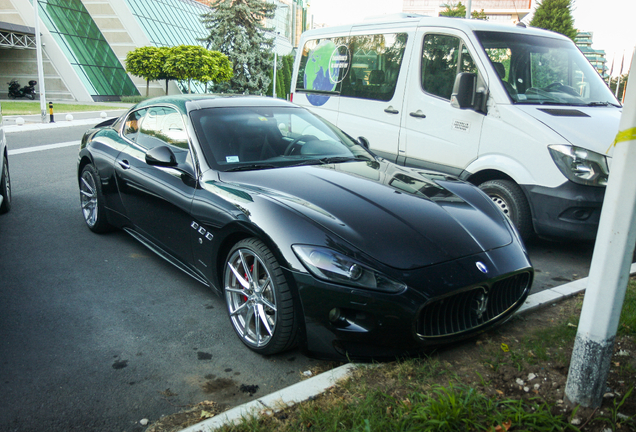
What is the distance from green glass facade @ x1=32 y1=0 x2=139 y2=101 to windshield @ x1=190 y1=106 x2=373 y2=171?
34.1 m

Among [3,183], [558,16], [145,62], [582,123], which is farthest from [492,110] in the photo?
[558,16]

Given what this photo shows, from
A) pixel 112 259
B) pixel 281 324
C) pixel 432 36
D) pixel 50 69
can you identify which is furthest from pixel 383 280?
pixel 50 69

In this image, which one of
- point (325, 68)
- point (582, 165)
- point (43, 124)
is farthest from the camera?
point (43, 124)

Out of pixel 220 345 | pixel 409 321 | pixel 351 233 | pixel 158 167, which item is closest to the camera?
pixel 409 321

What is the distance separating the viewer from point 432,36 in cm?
584

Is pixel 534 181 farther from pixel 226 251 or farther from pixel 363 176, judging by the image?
pixel 226 251

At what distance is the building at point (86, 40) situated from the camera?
33906 millimetres

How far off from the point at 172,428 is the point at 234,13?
43.5m

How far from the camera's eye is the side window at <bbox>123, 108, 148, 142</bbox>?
4973 millimetres

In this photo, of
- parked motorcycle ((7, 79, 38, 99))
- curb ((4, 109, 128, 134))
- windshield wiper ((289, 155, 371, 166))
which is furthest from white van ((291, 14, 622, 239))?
parked motorcycle ((7, 79, 38, 99))

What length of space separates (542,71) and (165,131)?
12.8 ft

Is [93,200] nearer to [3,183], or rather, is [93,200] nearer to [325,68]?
[3,183]

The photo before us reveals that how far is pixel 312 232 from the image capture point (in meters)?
2.93

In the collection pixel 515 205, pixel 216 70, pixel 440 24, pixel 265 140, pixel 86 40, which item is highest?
pixel 86 40
